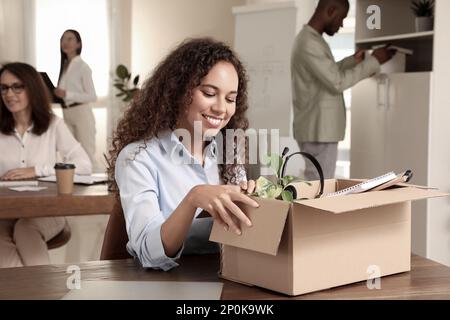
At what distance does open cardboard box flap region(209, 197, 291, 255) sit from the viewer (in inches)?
42.8

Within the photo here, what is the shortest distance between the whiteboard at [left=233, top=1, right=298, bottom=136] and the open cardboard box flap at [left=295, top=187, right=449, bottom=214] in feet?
13.1

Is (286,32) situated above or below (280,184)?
above

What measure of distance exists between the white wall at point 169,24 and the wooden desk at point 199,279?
5.16m

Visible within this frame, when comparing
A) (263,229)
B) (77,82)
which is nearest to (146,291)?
(263,229)

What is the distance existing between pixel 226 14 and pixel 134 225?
17.3 feet

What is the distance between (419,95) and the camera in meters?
3.41

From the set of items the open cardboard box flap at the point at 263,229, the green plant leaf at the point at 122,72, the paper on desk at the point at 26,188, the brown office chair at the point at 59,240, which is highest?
the green plant leaf at the point at 122,72

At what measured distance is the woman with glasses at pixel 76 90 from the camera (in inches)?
169

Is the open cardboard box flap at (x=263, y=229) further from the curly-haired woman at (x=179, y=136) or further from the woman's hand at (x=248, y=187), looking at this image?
the curly-haired woman at (x=179, y=136)

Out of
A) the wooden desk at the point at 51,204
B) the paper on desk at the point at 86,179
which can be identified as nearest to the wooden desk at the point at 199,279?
the wooden desk at the point at 51,204

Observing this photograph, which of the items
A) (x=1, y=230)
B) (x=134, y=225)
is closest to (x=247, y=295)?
(x=134, y=225)

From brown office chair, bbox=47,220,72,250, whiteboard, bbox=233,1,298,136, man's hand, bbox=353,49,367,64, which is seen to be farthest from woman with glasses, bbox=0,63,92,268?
whiteboard, bbox=233,1,298,136

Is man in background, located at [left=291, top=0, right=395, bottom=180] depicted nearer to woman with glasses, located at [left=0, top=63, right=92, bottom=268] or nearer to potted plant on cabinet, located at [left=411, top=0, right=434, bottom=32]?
potted plant on cabinet, located at [left=411, top=0, right=434, bottom=32]

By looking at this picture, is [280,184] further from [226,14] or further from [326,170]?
[226,14]
